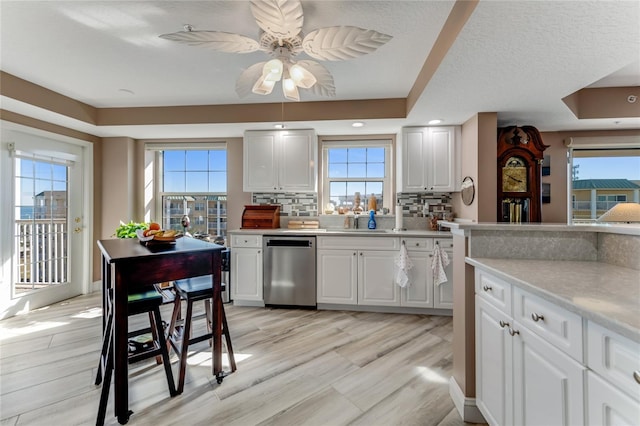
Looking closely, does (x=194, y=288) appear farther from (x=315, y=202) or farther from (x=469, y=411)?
(x=315, y=202)

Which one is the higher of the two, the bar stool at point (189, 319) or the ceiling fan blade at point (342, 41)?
the ceiling fan blade at point (342, 41)

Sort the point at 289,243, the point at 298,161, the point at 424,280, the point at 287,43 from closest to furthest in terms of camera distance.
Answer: the point at 287,43
the point at 424,280
the point at 289,243
the point at 298,161

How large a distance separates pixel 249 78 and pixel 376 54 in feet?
3.49

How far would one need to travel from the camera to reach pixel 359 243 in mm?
3213

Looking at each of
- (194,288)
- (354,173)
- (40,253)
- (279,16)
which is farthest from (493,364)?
(40,253)

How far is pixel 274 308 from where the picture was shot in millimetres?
3314

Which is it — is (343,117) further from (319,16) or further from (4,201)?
(4,201)

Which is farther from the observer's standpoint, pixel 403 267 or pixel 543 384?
pixel 403 267

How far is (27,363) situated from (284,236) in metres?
2.38

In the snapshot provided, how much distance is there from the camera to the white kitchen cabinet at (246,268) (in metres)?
3.35

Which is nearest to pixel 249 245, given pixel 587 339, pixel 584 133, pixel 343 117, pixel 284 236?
pixel 284 236

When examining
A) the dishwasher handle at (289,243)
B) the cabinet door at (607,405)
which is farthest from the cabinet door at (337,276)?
the cabinet door at (607,405)

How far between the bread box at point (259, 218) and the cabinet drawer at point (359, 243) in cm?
79

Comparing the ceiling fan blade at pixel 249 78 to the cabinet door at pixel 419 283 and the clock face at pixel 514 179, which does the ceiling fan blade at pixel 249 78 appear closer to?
the cabinet door at pixel 419 283
